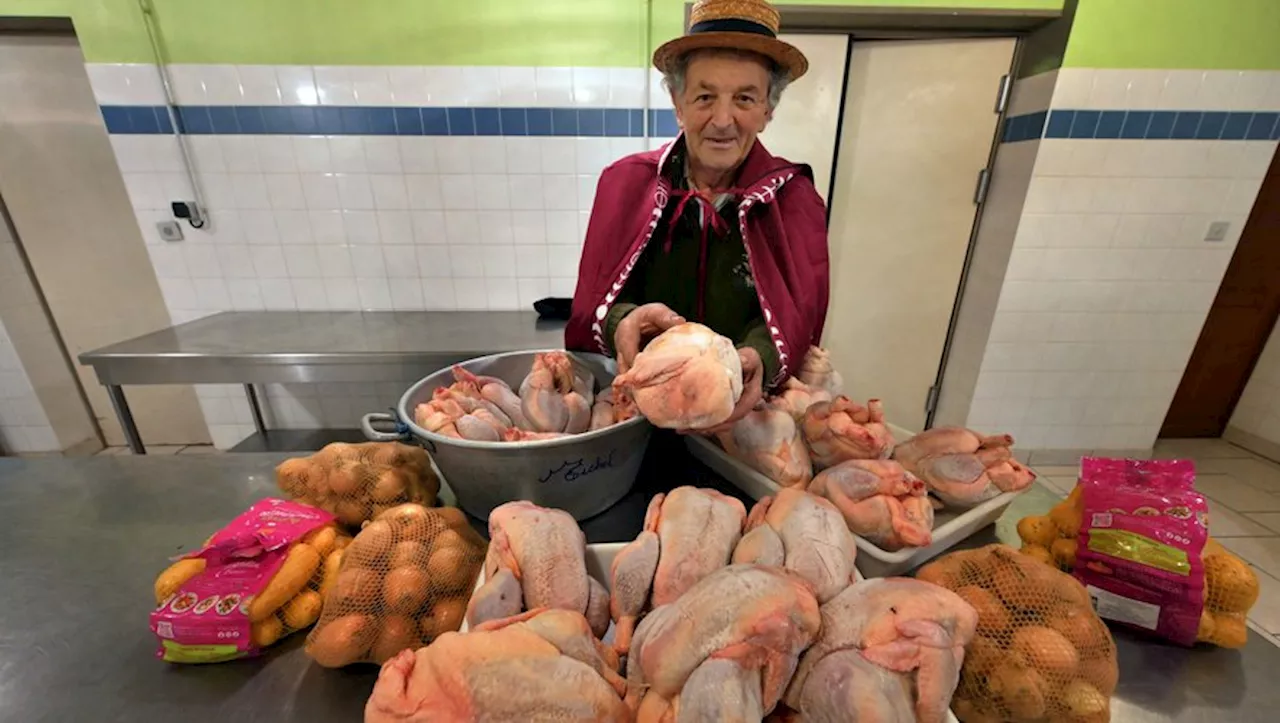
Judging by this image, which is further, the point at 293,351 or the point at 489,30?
the point at 489,30

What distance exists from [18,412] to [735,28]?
4.49m

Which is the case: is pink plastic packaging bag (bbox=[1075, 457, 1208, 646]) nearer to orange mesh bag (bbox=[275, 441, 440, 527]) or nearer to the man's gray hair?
the man's gray hair

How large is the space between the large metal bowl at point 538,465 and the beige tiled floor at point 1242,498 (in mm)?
2724

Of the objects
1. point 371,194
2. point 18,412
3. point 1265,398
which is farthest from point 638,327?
point 1265,398

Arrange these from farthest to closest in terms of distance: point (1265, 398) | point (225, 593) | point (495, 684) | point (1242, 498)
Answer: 1. point (1265, 398)
2. point (1242, 498)
3. point (225, 593)
4. point (495, 684)

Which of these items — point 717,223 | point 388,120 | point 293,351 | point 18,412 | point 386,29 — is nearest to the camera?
point 717,223

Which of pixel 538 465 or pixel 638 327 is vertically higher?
pixel 638 327

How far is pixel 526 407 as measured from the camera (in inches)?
33.7

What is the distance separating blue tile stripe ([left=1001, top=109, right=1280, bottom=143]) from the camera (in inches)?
87.7

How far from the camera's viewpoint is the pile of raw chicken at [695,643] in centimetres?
43

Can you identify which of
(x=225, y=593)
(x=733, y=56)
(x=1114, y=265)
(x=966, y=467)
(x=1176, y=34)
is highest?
(x=1176, y=34)

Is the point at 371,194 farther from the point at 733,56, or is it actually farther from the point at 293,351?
the point at 733,56

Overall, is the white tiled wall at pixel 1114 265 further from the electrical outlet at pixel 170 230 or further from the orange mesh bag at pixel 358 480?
the electrical outlet at pixel 170 230

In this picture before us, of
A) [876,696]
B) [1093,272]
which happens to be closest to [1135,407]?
[1093,272]
